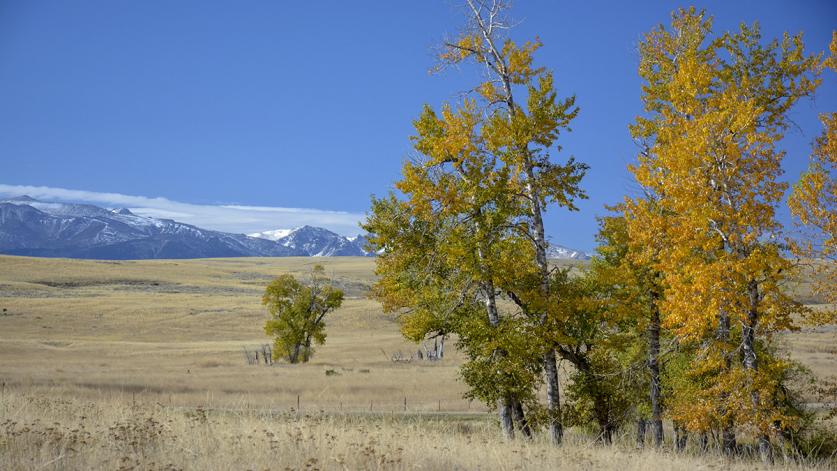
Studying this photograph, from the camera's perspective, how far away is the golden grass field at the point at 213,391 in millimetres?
9273

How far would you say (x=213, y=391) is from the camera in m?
39.2

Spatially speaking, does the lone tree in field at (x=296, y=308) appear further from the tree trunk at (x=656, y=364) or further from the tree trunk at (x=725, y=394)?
the tree trunk at (x=725, y=394)

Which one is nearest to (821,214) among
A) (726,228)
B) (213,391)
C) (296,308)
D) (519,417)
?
→ (726,228)

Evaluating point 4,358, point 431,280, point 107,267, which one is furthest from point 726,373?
point 107,267

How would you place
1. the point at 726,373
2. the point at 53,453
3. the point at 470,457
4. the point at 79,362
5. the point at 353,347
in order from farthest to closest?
the point at 353,347
the point at 79,362
the point at 726,373
the point at 470,457
the point at 53,453

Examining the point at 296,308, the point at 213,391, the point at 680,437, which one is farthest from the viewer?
the point at 296,308

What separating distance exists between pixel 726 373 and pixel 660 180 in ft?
18.2

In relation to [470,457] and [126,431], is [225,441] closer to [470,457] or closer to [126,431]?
[126,431]

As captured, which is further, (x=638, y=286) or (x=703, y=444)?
(x=703, y=444)

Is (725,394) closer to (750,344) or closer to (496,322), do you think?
(750,344)

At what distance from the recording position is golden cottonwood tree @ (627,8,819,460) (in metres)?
16.8

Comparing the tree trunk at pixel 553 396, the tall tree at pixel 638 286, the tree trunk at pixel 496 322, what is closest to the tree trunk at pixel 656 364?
the tall tree at pixel 638 286

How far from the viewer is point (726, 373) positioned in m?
18.0

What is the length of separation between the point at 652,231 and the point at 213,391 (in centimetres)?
2948
